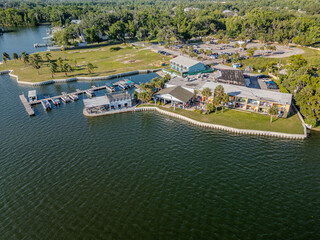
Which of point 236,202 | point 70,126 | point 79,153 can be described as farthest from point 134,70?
point 236,202

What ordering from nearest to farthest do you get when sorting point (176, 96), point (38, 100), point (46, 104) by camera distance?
1. point (176, 96)
2. point (46, 104)
3. point (38, 100)

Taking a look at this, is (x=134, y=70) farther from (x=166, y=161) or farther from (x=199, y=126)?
(x=166, y=161)

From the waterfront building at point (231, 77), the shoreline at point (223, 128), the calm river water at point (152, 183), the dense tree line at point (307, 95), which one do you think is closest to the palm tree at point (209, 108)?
the shoreline at point (223, 128)

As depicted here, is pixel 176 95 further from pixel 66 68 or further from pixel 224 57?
pixel 66 68

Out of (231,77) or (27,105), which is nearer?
(27,105)

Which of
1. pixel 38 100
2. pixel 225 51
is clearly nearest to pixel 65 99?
pixel 38 100

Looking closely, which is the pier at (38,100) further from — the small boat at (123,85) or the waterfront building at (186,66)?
the waterfront building at (186,66)
